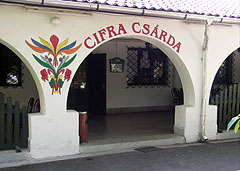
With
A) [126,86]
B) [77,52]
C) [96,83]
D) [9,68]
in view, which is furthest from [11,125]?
[126,86]

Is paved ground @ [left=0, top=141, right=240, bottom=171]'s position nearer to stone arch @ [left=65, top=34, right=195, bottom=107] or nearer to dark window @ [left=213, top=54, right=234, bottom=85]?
stone arch @ [left=65, top=34, right=195, bottom=107]

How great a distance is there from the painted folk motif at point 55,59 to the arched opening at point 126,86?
3438 mm

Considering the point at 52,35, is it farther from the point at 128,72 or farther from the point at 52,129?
the point at 128,72

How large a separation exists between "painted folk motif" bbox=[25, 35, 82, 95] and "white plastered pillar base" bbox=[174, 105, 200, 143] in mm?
2987

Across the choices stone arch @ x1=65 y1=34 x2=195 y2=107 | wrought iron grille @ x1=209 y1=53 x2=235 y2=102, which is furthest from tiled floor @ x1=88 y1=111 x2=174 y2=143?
wrought iron grille @ x1=209 y1=53 x2=235 y2=102

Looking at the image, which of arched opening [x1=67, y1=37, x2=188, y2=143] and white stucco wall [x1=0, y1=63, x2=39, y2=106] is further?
arched opening [x1=67, y1=37, x2=188, y2=143]

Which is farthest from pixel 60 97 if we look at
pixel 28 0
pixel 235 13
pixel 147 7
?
pixel 235 13

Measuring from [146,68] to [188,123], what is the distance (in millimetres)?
4284

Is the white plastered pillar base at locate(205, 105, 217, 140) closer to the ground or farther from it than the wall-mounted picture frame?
closer to the ground

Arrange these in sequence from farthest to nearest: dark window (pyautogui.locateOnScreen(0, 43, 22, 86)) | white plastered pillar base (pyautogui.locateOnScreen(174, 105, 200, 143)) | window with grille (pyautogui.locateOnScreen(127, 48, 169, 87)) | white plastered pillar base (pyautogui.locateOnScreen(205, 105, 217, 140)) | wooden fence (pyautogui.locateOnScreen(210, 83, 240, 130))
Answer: window with grille (pyautogui.locateOnScreen(127, 48, 169, 87)) < dark window (pyautogui.locateOnScreen(0, 43, 22, 86)) < wooden fence (pyautogui.locateOnScreen(210, 83, 240, 130)) < white plastered pillar base (pyautogui.locateOnScreen(205, 105, 217, 140)) < white plastered pillar base (pyautogui.locateOnScreen(174, 105, 200, 143))

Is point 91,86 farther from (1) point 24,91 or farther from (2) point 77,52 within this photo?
(2) point 77,52

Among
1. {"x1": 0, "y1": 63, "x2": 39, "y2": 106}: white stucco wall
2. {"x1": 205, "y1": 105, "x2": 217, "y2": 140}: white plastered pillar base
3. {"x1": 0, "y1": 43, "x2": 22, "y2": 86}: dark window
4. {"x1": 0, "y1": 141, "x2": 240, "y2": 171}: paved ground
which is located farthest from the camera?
{"x1": 0, "y1": 63, "x2": 39, "y2": 106}: white stucco wall

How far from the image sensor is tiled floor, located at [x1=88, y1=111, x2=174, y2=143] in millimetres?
7522

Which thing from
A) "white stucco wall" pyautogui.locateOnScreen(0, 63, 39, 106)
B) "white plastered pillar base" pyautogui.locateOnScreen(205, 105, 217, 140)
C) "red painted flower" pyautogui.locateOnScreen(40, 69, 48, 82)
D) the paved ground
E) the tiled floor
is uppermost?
"red painted flower" pyautogui.locateOnScreen(40, 69, 48, 82)
